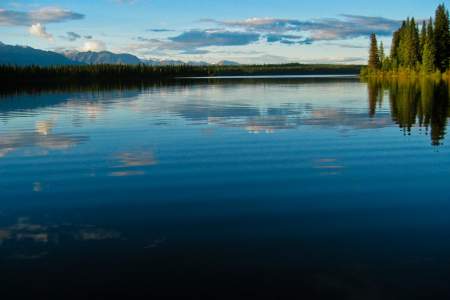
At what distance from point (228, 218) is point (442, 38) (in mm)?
129500

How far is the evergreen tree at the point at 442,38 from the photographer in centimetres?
12319

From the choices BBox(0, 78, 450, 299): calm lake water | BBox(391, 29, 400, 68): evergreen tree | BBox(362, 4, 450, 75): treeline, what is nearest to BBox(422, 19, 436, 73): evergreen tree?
BBox(362, 4, 450, 75): treeline

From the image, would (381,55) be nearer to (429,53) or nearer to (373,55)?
(373,55)

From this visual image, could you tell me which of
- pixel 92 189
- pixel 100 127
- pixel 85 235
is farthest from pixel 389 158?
pixel 100 127

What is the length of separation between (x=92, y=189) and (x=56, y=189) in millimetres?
1318

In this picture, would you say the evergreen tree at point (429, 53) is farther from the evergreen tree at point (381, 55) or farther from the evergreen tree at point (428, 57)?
the evergreen tree at point (381, 55)

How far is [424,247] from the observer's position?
33.7 ft

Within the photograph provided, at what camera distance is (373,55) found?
176m

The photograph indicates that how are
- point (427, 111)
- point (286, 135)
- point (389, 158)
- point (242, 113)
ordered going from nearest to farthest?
point (389, 158) → point (286, 135) → point (427, 111) → point (242, 113)

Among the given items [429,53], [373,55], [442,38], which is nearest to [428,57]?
[429,53]

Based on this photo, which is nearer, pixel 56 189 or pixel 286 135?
pixel 56 189

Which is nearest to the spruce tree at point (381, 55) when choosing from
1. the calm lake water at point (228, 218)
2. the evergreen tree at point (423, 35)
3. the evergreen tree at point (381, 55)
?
the evergreen tree at point (381, 55)

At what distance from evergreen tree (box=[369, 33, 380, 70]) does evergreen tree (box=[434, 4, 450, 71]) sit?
156 ft

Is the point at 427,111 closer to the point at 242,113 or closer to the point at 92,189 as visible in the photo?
the point at 242,113
